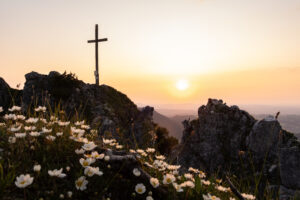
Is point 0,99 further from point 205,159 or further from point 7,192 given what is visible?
point 7,192

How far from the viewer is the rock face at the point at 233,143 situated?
54.6ft

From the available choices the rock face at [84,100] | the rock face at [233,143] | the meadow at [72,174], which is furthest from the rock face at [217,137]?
the meadow at [72,174]

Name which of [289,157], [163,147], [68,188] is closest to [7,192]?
[68,188]

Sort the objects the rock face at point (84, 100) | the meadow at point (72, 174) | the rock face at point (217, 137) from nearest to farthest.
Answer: the meadow at point (72, 174) < the rock face at point (217, 137) < the rock face at point (84, 100)

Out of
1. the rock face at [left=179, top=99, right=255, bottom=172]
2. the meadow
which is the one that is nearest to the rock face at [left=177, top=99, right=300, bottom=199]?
the rock face at [left=179, top=99, right=255, bottom=172]

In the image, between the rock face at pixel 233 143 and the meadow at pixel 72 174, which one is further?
the rock face at pixel 233 143

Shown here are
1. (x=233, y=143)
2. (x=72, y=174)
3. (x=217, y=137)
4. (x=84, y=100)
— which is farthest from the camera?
Answer: (x=84, y=100)

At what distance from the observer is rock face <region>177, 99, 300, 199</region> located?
54.6 ft

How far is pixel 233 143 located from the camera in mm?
18531

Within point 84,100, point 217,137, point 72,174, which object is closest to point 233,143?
point 217,137

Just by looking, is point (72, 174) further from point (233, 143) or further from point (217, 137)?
point (217, 137)

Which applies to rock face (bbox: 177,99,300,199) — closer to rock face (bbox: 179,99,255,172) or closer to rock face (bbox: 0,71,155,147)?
rock face (bbox: 179,99,255,172)

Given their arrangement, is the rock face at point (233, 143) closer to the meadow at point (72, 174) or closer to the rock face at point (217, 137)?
the rock face at point (217, 137)

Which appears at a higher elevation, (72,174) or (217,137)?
(72,174)
